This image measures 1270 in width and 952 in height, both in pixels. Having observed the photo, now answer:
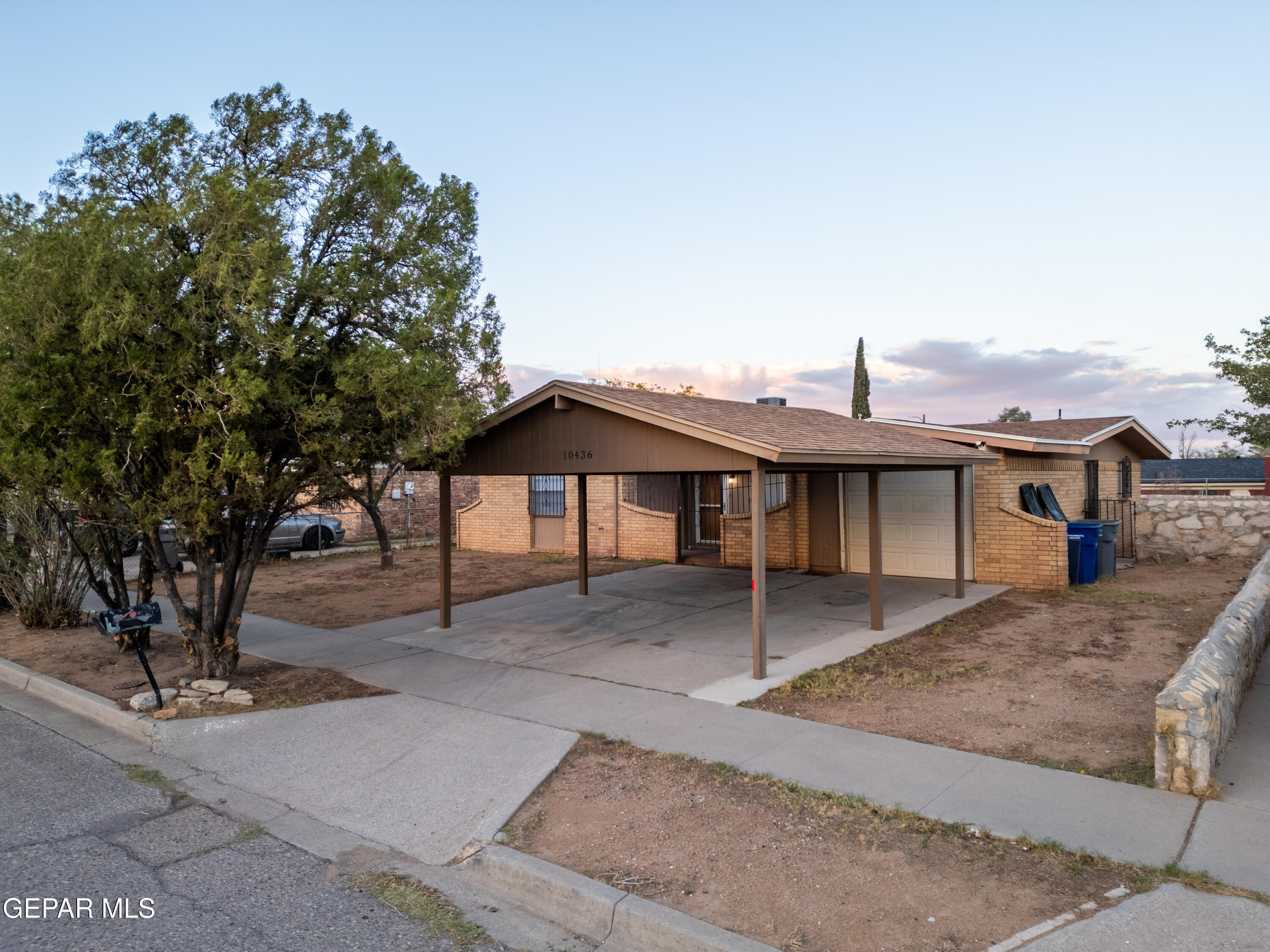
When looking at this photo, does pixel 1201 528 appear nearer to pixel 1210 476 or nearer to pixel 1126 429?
pixel 1126 429

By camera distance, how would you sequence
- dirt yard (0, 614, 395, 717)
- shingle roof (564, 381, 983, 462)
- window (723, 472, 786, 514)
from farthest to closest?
1. window (723, 472, 786, 514)
2. shingle roof (564, 381, 983, 462)
3. dirt yard (0, 614, 395, 717)

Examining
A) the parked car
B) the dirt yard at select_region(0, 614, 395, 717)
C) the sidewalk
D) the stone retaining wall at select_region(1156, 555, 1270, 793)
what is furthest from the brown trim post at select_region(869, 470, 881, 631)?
the parked car

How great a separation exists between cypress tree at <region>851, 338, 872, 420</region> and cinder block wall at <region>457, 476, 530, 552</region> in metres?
22.7

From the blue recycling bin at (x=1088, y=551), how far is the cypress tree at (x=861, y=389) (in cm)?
2561

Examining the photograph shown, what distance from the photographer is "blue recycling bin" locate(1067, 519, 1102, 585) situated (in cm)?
1362

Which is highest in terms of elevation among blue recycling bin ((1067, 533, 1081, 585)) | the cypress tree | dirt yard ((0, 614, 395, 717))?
the cypress tree

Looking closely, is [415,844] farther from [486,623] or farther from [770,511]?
[770,511]

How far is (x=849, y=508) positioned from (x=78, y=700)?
12338mm

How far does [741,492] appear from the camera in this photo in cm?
1855

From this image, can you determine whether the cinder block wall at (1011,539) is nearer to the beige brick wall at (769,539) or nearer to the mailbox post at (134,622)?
the beige brick wall at (769,539)

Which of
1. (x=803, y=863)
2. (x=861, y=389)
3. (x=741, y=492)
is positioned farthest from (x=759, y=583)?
(x=861, y=389)

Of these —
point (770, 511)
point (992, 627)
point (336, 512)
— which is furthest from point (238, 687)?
point (336, 512)

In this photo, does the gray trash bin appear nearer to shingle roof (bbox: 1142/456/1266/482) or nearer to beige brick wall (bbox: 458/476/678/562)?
beige brick wall (bbox: 458/476/678/562)

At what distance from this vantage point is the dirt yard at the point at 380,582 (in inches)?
502
